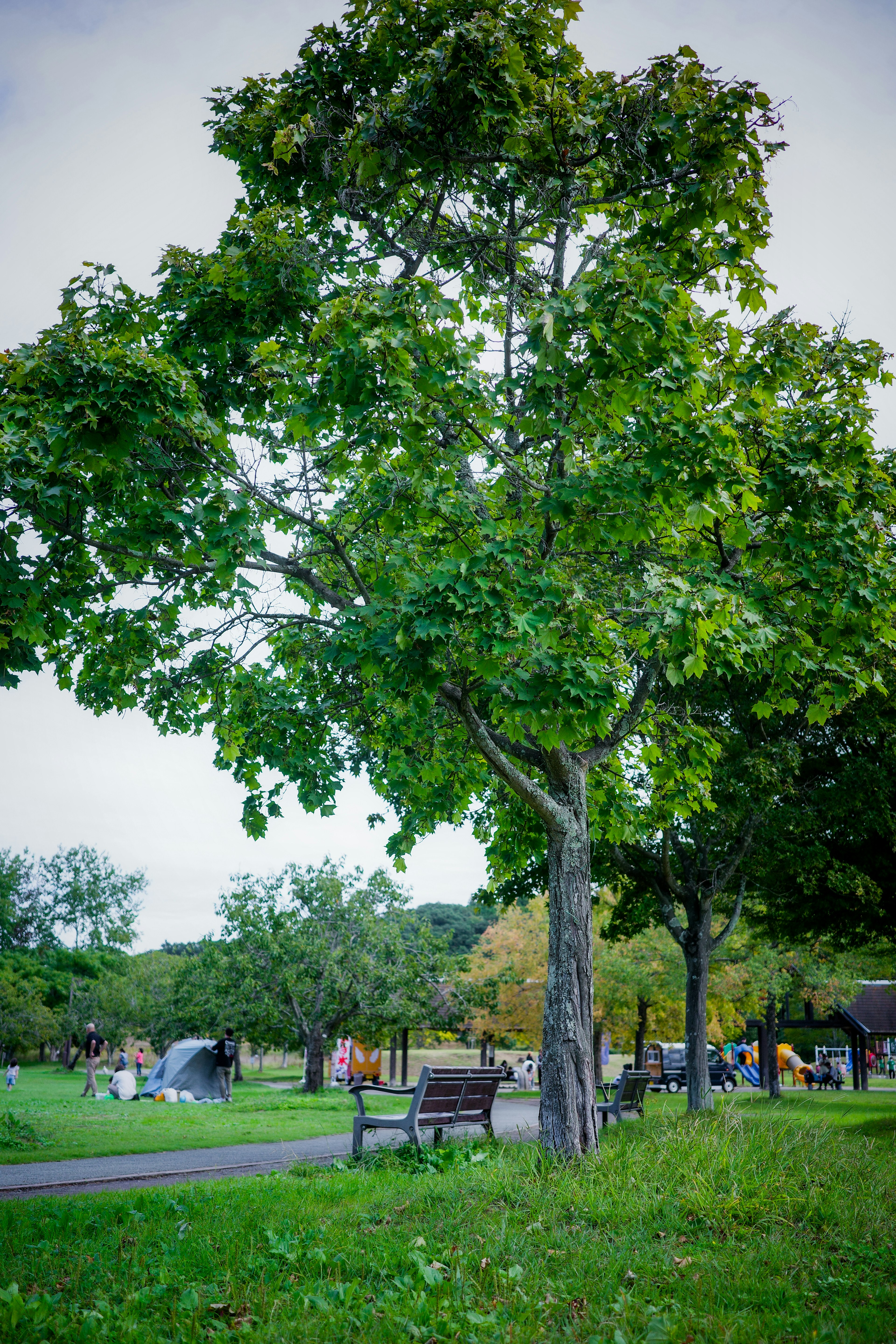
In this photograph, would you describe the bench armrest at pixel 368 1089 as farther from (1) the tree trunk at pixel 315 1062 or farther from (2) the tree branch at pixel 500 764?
(1) the tree trunk at pixel 315 1062

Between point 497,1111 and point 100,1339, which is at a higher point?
point 100,1339

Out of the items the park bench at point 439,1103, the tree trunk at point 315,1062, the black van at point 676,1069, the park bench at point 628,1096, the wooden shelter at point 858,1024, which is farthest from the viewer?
the wooden shelter at point 858,1024

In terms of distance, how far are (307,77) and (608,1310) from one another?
936cm

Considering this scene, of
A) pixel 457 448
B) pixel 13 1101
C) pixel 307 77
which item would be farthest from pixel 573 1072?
pixel 13 1101

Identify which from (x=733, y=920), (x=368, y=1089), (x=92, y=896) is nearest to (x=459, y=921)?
(x=92, y=896)

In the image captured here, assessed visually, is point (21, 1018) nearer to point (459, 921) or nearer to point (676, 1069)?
point (676, 1069)

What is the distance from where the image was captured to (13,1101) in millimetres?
19438

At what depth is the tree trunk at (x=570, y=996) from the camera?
7508mm

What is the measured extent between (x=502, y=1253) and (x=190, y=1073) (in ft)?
63.9

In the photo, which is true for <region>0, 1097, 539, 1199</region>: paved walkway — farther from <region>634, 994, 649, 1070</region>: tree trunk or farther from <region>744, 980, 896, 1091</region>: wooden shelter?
<region>634, 994, 649, 1070</region>: tree trunk

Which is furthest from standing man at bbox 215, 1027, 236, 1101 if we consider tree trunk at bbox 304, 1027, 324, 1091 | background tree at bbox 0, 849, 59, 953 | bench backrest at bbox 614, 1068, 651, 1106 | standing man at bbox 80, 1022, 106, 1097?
background tree at bbox 0, 849, 59, 953

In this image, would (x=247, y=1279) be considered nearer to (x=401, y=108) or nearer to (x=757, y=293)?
(x=757, y=293)

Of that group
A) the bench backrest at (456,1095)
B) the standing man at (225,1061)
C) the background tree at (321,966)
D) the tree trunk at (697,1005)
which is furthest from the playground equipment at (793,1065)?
the bench backrest at (456,1095)

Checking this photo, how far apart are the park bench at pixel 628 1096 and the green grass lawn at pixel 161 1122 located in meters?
3.04
